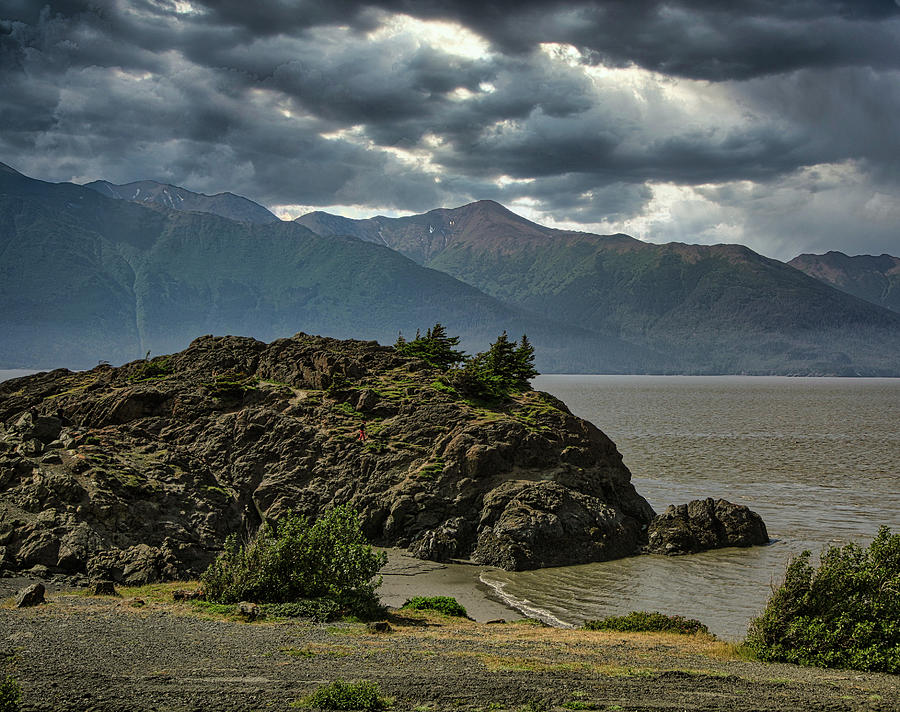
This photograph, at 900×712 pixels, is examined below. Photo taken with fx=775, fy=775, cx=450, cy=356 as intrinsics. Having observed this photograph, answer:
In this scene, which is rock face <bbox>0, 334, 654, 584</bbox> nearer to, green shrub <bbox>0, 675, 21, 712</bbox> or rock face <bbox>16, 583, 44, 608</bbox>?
rock face <bbox>16, 583, 44, 608</bbox>

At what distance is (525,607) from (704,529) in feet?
45.8

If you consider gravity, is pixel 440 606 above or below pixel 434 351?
below

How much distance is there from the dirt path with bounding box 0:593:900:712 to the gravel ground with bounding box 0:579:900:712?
0.04 metres

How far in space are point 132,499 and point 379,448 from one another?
13.2 meters

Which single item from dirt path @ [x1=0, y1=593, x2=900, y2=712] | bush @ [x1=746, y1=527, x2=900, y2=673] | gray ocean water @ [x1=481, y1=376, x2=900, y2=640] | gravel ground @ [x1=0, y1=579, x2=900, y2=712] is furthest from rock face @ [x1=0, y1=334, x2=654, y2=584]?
bush @ [x1=746, y1=527, x2=900, y2=673]

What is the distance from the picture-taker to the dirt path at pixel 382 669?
1458cm

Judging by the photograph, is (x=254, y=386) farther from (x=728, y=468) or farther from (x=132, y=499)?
(x=728, y=468)

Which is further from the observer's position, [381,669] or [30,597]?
[30,597]

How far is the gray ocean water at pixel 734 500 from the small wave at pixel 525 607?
0.37 ft

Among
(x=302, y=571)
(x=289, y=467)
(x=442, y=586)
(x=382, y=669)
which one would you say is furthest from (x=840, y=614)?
(x=289, y=467)

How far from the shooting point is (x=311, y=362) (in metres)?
49.1

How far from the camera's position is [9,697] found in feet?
42.9

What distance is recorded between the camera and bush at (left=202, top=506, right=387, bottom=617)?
23641 mm

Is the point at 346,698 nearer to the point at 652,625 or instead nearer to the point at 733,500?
the point at 652,625
